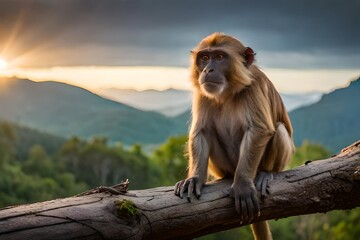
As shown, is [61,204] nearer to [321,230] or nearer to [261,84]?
[261,84]

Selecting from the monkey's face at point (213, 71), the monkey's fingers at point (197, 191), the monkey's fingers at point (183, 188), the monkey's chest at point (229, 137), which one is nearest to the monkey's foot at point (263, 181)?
the monkey's chest at point (229, 137)

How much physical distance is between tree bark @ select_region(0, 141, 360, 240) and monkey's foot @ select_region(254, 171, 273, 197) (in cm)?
6

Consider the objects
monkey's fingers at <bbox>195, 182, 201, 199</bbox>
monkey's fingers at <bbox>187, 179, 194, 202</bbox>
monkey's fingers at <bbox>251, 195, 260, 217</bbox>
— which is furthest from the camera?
monkey's fingers at <bbox>251, 195, 260, 217</bbox>

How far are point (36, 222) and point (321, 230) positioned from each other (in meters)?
53.9

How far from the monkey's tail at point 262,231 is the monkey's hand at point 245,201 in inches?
35.4

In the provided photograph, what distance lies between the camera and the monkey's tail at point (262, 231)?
24.6 ft

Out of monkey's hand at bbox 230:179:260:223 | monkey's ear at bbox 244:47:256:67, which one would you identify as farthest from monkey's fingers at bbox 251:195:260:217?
monkey's ear at bbox 244:47:256:67

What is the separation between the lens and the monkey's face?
7.27 meters

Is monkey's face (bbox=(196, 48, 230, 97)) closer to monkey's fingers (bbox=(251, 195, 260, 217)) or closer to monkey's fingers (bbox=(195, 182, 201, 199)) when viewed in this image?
monkey's fingers (bbox=(195, 182, 201, 199))

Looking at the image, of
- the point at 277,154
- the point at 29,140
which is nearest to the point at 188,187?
the point at 277,154

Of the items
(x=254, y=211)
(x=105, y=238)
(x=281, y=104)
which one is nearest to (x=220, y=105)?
(x=281, y=104)

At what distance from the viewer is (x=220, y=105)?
773cm

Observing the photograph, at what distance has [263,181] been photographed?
6.93m

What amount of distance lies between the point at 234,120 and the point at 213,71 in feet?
2.24
